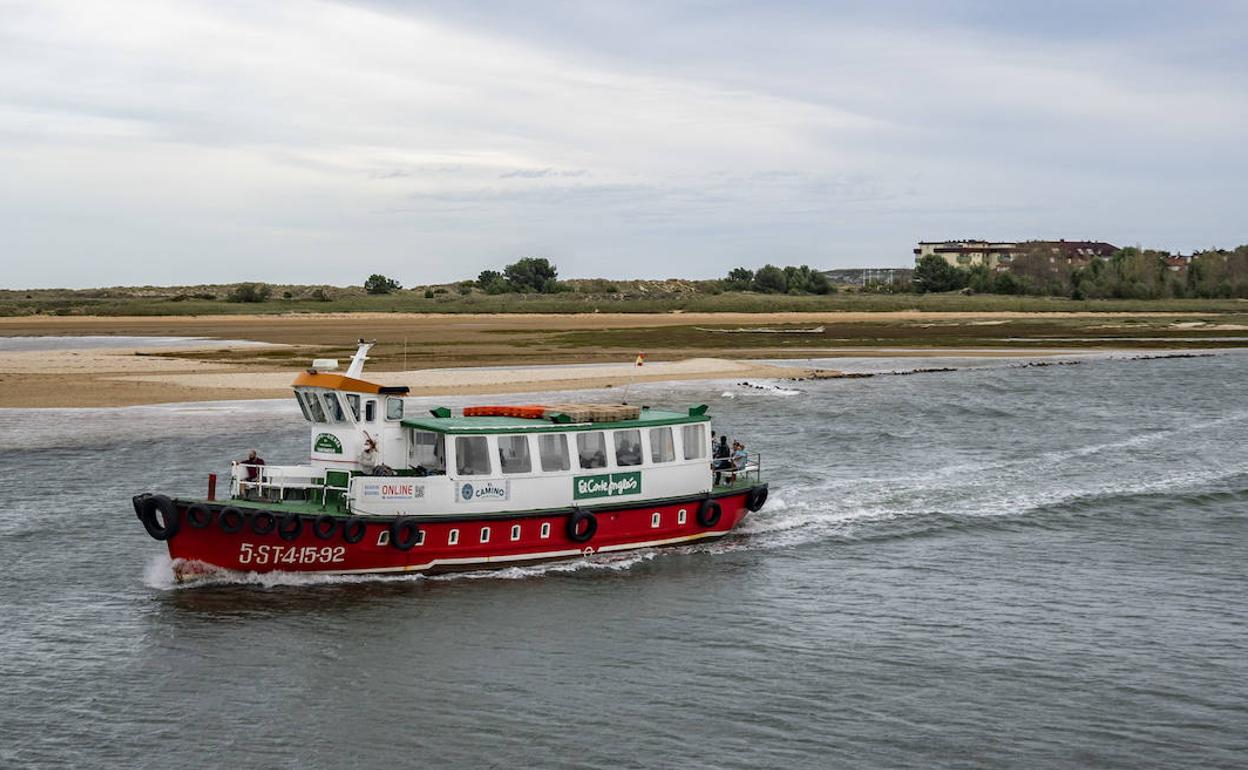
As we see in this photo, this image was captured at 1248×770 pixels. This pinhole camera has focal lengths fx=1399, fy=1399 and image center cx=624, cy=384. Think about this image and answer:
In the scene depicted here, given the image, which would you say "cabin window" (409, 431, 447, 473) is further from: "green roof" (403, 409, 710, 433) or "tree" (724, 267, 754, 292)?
"tree" (724, 267, 754, 292)

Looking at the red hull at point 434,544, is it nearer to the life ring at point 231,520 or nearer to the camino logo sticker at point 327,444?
the life ring at point 231,520

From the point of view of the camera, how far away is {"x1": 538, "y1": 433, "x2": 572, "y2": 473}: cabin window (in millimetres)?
29328

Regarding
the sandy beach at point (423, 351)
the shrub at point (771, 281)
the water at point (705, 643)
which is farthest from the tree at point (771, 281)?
the water at point (705, 643)

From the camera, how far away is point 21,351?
82.4 meters

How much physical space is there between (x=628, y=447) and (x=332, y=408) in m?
6.53

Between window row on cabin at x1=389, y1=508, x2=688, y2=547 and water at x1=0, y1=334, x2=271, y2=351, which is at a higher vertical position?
water at x1=0, y1=334, x2=271, y2=351

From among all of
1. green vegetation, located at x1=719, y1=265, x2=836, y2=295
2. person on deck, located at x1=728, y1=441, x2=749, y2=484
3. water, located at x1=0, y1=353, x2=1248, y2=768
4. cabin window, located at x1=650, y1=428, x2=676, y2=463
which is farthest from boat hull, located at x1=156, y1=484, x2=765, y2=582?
green vegetation, located at x1=719, y1=265, x2=836, y2=295

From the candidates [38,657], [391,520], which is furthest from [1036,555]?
[38,657]

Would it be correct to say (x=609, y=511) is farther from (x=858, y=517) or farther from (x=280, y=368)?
(x=280, y=368)

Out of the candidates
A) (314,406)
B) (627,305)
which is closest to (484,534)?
(314,406)

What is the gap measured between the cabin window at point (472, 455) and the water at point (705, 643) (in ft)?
7.19

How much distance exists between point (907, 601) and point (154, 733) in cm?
1394

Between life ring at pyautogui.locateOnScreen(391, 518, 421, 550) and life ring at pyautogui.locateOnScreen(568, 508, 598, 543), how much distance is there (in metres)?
3.51

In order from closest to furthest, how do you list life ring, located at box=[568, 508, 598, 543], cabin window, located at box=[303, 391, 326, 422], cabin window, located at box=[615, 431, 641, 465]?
cabin window, located at box=[303, 391, 326, 422] < life ring, located at box=[568, 508, 598, 543] < cabin window, located at box=[615, 431, 641, 465]
